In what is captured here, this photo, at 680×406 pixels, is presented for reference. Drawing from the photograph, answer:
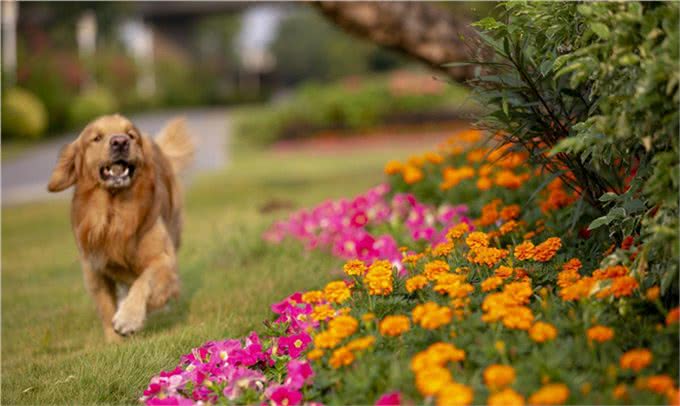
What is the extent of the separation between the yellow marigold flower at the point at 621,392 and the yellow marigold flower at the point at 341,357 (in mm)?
816

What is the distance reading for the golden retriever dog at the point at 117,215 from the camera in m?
4.18

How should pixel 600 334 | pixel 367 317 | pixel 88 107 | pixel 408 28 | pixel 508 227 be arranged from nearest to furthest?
pixel 600 334 → pixel 367 317 → pixel 508 227 → pixel 408 28 → pixel 88 107

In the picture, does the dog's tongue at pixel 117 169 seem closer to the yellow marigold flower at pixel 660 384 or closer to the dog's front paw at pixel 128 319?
the dog's front paw at pixel 128 319

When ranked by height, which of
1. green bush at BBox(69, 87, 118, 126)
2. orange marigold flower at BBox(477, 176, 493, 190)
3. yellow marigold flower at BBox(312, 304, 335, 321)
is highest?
yellow marigold flower at BBox(312, 304, 335, 321)

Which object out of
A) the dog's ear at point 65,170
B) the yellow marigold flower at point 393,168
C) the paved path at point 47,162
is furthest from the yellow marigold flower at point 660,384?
the paved path at point 47,162

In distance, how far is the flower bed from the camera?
234cm

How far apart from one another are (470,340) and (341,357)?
0.43 metres

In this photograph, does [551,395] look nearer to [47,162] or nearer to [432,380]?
[432,380]

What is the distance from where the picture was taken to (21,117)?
21.1 meters

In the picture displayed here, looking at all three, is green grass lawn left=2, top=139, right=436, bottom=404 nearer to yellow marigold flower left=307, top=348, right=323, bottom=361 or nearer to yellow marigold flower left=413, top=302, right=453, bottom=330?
yellow marigold flower left=307, top=348, right=323, bottom=361

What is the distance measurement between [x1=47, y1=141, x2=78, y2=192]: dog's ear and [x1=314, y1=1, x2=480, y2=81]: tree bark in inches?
131

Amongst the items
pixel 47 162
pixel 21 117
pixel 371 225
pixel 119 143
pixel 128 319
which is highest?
pixel 119 143

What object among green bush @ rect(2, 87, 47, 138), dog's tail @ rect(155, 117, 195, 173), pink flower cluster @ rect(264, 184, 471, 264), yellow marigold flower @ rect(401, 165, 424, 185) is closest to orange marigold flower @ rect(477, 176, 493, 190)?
pink flower cluster @ rect(264, 184, 471, 264)

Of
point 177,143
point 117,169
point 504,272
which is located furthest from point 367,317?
point 177,143
